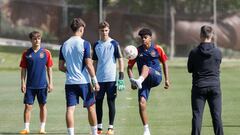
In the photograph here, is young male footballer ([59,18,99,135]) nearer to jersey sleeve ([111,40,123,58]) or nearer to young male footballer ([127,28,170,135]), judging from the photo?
young male footballer ([127,28,170,135])

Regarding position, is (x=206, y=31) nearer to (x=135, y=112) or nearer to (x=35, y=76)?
(x=35, y=76)

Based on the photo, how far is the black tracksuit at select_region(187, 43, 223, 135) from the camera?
12.3 meters

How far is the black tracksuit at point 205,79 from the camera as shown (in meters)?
12.3

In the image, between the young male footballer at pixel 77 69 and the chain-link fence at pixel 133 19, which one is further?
the chain-link fence at pixel 133 19

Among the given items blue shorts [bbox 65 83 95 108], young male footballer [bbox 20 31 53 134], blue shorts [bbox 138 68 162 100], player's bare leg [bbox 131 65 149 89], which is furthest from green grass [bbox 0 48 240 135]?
blue shorts [bbox 65 83 95 108]

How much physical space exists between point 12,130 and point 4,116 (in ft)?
8.50

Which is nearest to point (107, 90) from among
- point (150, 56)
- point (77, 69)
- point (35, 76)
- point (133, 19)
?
point (150, 56)

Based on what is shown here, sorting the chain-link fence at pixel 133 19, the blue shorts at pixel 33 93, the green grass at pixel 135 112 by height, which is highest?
the chain-link fence at pixel 133 19

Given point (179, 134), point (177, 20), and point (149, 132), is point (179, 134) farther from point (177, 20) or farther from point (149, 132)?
point (177, 20)

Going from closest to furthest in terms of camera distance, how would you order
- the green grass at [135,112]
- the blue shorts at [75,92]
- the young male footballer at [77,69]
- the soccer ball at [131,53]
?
the young male footballer at [77,69]
the blue shorts at [75,92]
the soccer ball at [131,53]
the green grass at [135,112]

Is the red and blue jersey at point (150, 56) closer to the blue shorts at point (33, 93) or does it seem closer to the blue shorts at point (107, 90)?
the blue shorts at point (107, 90)

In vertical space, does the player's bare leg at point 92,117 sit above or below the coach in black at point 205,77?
below

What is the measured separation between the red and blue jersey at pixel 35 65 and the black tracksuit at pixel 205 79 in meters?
3.56

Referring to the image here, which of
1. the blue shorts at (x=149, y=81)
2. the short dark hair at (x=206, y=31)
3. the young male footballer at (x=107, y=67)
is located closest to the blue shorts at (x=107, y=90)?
the young male footballer at (x=107, y=67)
